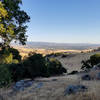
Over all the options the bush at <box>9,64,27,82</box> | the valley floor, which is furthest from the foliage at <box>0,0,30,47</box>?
the valley floor

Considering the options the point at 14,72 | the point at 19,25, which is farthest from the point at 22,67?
the point at 19,25

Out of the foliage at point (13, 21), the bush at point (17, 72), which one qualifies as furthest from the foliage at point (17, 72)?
the foliage at point (13, 21)

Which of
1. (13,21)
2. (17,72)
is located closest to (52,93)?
(17,72)

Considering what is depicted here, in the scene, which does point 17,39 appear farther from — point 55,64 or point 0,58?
point 55,64

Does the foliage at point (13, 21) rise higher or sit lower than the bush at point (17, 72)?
higher

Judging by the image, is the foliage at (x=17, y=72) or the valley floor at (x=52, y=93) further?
the foliage at (x=17, y=72)

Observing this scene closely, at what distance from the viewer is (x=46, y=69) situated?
11938 mm

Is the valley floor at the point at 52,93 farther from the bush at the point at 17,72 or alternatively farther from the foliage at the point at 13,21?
the foliage at the point at 13,21

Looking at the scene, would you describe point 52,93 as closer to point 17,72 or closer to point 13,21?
point 17,72

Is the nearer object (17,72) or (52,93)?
(52,93)

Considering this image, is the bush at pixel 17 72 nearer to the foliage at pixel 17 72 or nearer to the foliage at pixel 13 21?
the foliage at pixel 17 72

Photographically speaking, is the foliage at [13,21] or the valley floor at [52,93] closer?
the valley floor at [52,93]

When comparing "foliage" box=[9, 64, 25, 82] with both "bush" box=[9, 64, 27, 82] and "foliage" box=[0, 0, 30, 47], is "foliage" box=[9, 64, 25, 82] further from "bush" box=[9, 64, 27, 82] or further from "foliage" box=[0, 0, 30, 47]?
"foliage" box=[0, 0, 30, 47]

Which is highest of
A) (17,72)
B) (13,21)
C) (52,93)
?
(13,21)
